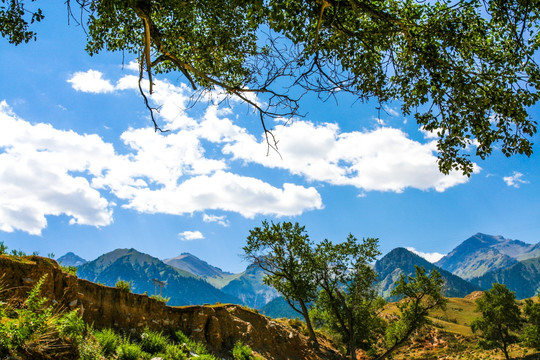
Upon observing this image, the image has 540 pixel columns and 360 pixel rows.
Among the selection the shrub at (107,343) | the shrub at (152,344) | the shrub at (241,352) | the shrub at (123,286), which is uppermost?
the shrub at (123,286)

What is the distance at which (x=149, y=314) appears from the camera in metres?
14.6

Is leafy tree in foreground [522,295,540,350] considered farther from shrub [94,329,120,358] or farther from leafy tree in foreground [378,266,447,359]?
shrub [94,329,120,358]

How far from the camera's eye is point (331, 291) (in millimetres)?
29875

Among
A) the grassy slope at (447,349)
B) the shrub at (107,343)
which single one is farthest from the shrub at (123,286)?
the grassy slope at (447,349)

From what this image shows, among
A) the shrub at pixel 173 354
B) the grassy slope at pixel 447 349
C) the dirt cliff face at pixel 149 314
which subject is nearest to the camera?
the dirt cliff face at pixel 149 314

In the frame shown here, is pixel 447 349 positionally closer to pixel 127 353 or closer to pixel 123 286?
pixel 123 286

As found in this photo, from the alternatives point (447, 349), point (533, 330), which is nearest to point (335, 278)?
point (533, 330)

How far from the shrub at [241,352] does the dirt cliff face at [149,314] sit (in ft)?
2.38

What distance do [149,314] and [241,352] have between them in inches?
212

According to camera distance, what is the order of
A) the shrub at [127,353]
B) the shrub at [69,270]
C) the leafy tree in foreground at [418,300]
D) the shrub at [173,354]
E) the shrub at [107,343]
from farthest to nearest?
the leafy tree in foreground at [418,300] → the shrub at [69,270] → the shrub at [173,354] → the shrub at [127,353] → the shrub at [107,343]

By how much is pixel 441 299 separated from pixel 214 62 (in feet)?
98.3

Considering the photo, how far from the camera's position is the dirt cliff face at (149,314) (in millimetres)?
9156

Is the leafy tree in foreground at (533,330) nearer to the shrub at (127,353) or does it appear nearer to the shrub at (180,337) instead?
the shrub at (180,337)

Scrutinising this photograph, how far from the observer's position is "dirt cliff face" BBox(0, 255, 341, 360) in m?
9.16
